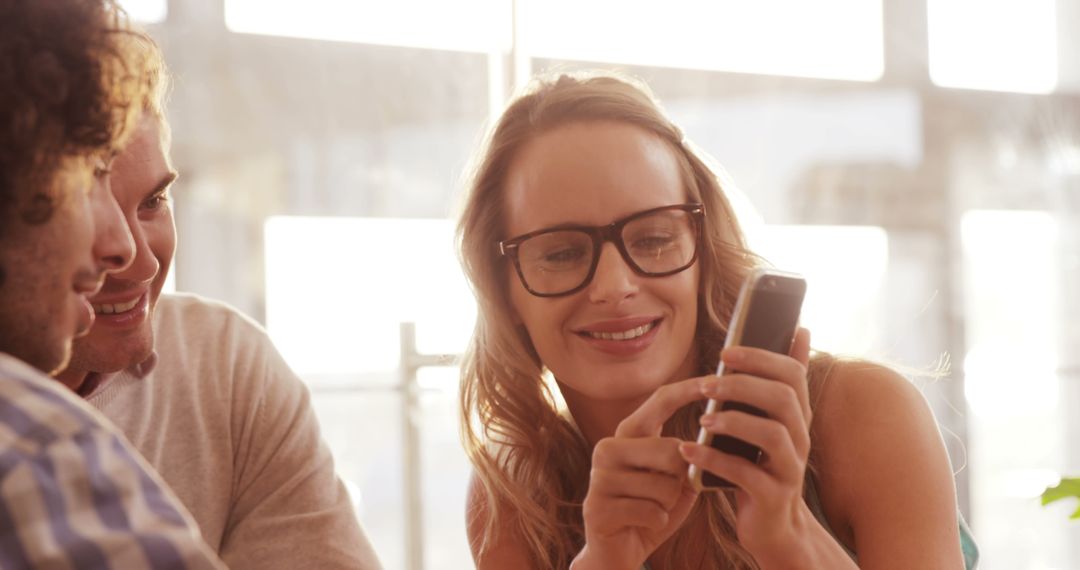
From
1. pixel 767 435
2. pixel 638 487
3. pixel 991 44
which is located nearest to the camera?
pixel 767 435

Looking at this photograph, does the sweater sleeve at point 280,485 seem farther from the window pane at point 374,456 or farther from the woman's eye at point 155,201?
the window pane at point 374,456

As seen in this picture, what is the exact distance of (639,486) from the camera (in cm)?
124

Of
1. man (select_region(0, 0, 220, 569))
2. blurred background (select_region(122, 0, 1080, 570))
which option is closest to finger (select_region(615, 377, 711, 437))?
man (select_region(0, 0, 220, 569))

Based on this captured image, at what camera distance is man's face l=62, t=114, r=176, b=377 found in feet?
4.47

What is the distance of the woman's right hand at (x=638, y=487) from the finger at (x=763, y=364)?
0.05 m

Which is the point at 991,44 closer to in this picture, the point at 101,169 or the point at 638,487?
the point at 638,487

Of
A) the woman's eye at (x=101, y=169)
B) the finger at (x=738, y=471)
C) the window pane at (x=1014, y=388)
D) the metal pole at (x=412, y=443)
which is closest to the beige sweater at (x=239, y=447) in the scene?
the finger at (x=738, y=471)

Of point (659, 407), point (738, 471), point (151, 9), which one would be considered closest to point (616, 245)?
point (659, 407)

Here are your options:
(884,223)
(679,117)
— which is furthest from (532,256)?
A: (884,223)

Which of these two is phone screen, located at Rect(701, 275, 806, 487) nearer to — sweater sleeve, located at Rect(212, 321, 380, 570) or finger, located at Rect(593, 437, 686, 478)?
finger, located at Rect(593, 437, 686, 478)

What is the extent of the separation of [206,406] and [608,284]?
559mm

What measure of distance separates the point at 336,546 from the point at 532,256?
1.45 feet

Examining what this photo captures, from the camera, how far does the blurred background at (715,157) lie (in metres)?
3.04

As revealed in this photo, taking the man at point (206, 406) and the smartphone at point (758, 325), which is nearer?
the smartphone at point (758, 325)
